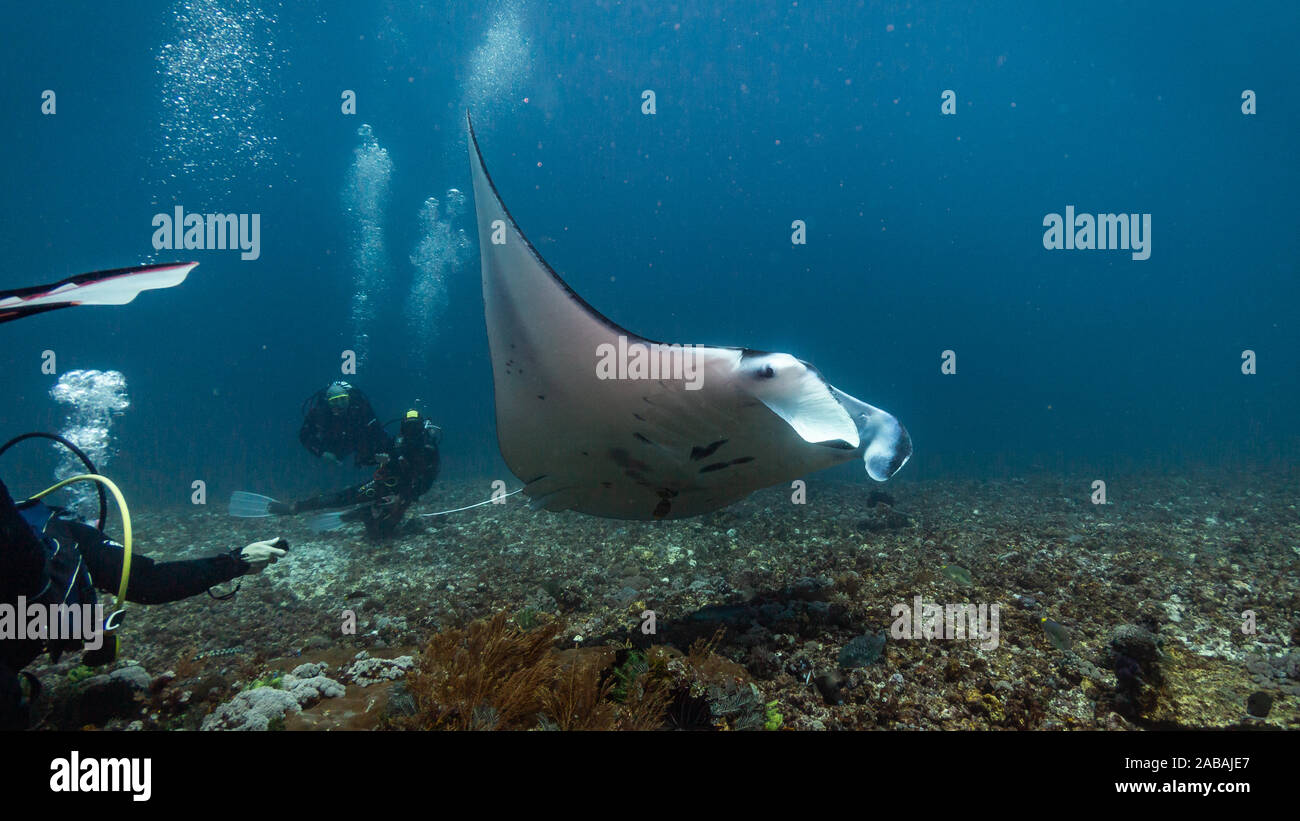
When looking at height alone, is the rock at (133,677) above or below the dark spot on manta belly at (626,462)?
below

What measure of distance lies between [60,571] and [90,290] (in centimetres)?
251

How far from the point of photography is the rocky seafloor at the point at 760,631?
2555 millimetres

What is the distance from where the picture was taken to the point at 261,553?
3549mm

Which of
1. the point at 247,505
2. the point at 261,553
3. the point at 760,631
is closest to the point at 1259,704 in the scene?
the point at 760,631

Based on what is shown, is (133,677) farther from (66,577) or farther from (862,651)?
(862,651)

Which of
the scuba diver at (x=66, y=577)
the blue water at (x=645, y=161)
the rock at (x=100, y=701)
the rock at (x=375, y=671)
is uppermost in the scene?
the blue water at (x=645, y=161)

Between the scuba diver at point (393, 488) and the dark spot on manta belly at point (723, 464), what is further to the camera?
the scuba diver at point (393, 488)

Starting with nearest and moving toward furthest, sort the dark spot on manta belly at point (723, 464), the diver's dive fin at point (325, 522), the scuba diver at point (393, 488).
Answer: the dark spot on manta belly at point (723, 464)
the diver's dive fin at point (325, 522)
the scuba diver at point (393, 488)

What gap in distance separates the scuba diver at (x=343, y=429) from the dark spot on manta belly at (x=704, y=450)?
10.4 metres

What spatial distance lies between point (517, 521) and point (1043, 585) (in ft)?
26.2

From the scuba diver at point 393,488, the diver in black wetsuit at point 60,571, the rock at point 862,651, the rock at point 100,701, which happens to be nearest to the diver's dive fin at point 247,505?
the scuba diver at point 393,488

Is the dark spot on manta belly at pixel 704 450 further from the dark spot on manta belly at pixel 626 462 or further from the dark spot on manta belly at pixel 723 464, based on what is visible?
the dark spot on manta belly at pixel 626 462

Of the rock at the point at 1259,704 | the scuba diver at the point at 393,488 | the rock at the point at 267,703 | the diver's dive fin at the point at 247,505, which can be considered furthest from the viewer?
the scuba diver at the point at 393,488
